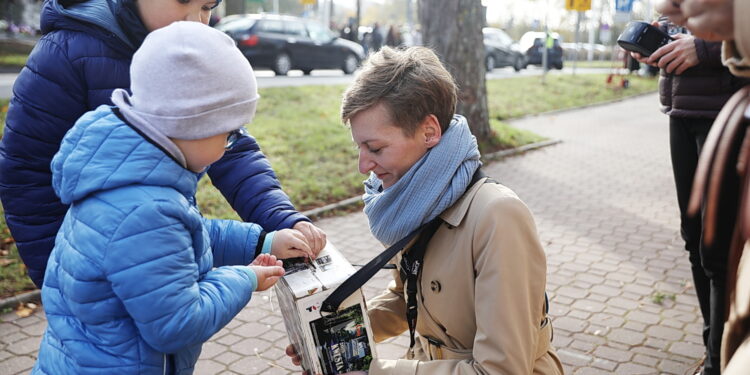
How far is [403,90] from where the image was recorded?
7.27 ft

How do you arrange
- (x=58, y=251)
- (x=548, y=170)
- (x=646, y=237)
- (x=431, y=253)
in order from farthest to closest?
(x=548, y=170) → (x=646, y=237) → (x=431, y=253) → (x=58, y=251)

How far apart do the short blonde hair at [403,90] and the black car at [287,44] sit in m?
16.3

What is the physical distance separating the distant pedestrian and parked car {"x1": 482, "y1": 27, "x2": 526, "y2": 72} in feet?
85.5

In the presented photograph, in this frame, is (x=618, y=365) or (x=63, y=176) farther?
(x=618, y=365)

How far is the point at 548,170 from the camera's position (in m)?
9.75

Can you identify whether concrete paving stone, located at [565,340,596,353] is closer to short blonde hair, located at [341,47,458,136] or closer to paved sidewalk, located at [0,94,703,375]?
paved sidewalk, located at [0,94,703,375]

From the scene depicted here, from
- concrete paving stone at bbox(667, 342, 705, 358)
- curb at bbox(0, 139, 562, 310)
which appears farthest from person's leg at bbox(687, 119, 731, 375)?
curb at bbox(0, 139, 562, 310)

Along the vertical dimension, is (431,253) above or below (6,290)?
above

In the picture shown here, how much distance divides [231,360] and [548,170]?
6.77 meters

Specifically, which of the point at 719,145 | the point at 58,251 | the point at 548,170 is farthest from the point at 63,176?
the point at 548,170

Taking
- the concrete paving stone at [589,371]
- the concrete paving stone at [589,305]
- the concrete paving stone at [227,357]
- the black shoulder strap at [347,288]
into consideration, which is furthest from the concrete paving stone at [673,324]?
the black shoulder strap at [347,288]

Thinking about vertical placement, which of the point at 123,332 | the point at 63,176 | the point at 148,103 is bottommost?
the point at 123,332

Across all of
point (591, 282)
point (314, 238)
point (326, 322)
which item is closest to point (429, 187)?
Answer: point (314, 238)

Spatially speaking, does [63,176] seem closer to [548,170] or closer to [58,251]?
[58,251]
